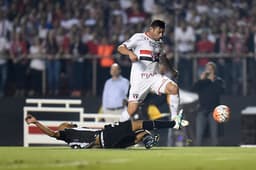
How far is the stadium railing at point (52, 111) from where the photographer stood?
82.5 feet

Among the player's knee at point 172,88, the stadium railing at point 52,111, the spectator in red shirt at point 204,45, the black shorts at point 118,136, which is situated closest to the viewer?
the black shorts at point 118,136

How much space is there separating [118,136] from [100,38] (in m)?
10.9

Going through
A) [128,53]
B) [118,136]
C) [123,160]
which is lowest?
[123,160]

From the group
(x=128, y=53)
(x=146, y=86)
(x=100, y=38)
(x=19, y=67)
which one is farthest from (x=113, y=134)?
(x=100, y=38)

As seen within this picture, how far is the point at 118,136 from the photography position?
1773 cm

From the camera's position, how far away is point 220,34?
28.1 meters

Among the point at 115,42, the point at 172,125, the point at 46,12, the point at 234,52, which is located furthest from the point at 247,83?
the point at 172,125

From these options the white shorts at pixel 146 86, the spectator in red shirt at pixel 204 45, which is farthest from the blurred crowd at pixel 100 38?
the white shorts at pixel 146 86

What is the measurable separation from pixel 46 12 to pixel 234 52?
5.81m

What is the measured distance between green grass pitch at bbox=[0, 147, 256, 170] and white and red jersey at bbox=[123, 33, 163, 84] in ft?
9.86

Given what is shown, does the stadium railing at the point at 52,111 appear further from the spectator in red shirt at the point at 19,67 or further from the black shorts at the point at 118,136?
the black shorts at the point at 118,136

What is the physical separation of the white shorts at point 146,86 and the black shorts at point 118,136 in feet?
7.08

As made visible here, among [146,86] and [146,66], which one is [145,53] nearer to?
[146,66]

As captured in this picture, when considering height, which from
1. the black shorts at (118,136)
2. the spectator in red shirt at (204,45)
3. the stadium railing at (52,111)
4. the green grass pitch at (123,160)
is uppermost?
the spectator in red shirt at (204,45)
